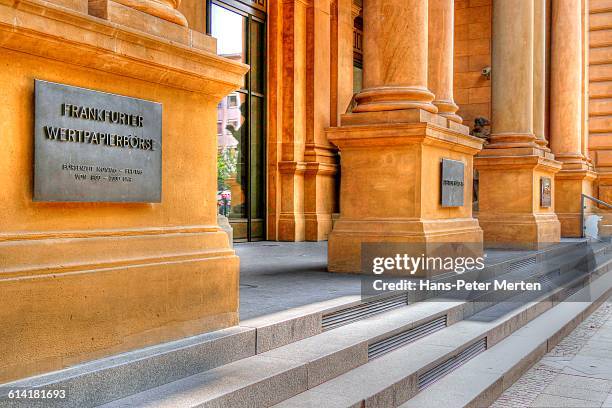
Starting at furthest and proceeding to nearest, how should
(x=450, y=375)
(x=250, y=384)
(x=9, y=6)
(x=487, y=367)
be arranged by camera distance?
1. (x=487, y=367)
2. (x=450, y=375)
3. (x=250, y=384)
4. (x=9, y=6)

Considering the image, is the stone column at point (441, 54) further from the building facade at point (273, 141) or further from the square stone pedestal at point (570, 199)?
the square stone pedestal at point (570, 199)

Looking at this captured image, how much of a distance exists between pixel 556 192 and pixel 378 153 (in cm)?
1156

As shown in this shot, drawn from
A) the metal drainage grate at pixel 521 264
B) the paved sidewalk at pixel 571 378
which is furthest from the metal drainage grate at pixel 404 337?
the metal drainage grate at pixel 521 264

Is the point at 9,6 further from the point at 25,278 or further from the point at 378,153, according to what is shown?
the point at 378,153

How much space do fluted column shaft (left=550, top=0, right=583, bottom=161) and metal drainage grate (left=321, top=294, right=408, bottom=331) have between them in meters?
13.4

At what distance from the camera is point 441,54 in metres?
10.5

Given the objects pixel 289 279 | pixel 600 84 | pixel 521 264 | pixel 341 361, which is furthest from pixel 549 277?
pixel 600 84

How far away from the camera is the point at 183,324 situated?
4.32 meters

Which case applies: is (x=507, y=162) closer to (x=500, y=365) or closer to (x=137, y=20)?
(x=500, y=365)

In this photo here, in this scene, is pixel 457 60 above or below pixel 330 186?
above

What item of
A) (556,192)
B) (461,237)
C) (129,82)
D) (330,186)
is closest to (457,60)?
(556,192)

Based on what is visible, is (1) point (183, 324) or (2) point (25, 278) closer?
(2) point (25, 278)

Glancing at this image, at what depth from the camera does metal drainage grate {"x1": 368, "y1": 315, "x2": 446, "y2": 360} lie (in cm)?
515

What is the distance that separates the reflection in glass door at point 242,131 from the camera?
13.8 m
